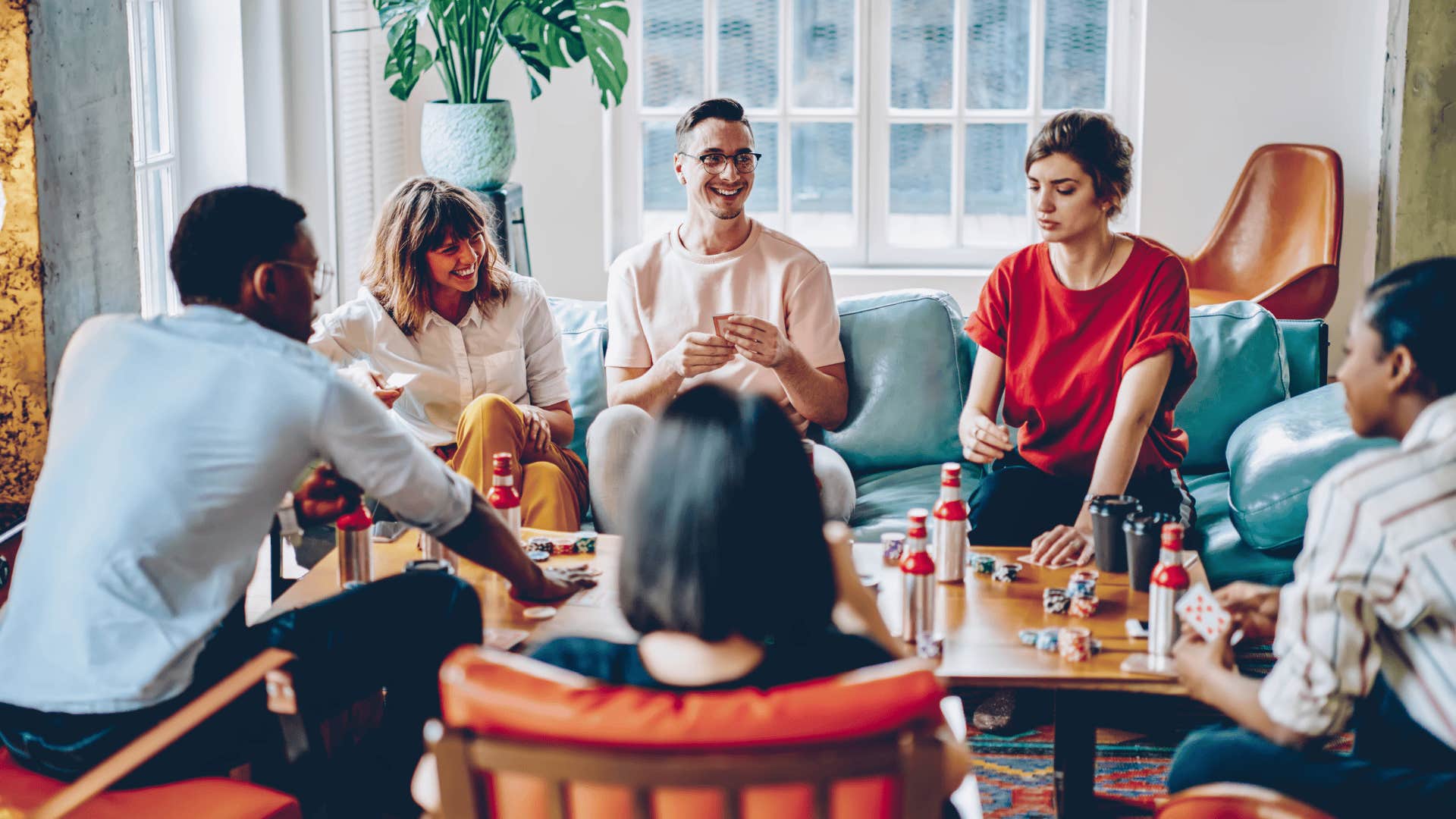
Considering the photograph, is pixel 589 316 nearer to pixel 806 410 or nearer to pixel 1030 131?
pixel 806 410

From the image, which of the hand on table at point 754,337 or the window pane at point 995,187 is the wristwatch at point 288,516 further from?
the window pane at point 995,187

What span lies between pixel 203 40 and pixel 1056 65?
335cm

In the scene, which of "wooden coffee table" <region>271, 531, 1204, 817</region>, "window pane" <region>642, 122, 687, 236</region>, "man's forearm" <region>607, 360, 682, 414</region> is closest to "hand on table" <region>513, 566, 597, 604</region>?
"wooden coffee table" <region>271, 531, 1204, 817</region>

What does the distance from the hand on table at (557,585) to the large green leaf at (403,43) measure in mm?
2850

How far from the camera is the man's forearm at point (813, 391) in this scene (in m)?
3.24

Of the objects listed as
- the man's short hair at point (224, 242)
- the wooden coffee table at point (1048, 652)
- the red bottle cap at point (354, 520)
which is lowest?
the wooden coffee table at point (1048, 652)

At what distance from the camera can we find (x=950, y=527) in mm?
2416

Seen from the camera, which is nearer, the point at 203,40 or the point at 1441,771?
the point at 1441,771

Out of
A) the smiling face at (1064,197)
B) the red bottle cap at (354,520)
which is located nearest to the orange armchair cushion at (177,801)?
the red bottle cap at (354,520)

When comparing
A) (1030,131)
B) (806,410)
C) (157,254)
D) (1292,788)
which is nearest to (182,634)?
(1292,788)

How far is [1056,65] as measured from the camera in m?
6.05

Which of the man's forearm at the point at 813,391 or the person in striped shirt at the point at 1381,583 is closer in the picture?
the person in striped shirt at the point at 1381,583

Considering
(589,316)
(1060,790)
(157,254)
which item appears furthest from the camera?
(157,254)

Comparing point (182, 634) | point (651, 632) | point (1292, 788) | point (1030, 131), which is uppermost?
point (1030, 131)
